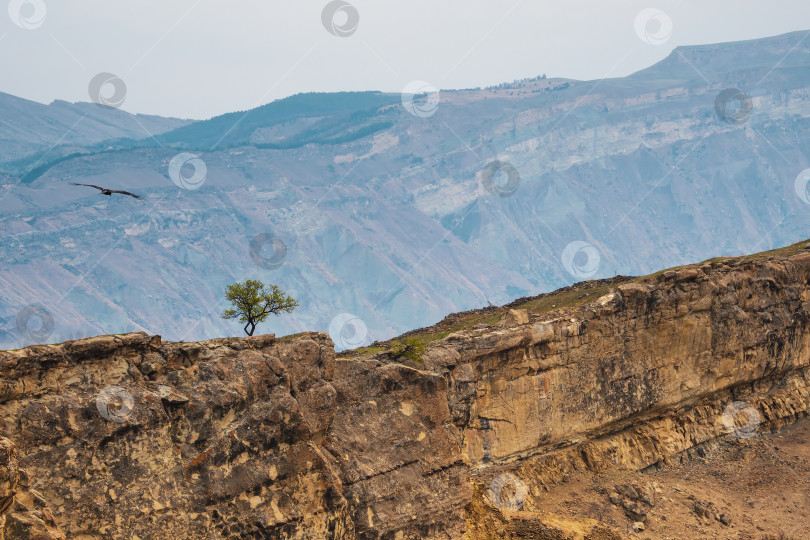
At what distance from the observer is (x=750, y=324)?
53.8 metres

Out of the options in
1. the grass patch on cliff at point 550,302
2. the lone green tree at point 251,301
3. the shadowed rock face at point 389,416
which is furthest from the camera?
the grass patch on cliff at point 550,302

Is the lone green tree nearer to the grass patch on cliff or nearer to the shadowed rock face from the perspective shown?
the grass patch on cliff

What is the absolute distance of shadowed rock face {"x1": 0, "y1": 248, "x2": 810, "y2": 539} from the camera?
99.9 feet

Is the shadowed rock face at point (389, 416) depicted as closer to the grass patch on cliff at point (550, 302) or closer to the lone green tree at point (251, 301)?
the grass patch on cliff at point (550, 302)

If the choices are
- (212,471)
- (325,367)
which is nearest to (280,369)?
(325,367)

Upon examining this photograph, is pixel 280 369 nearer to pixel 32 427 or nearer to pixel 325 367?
pixel 325 367

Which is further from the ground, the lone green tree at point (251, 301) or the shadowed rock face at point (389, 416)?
the lone green tree at point (251, 301)

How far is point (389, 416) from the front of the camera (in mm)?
38625

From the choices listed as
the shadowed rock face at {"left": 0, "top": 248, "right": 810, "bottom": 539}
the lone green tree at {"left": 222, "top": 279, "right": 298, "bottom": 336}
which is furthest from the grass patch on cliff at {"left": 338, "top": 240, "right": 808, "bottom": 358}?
the lone green tree at {"left": 222, "top": 279, "right": 298, "bottom": 336}

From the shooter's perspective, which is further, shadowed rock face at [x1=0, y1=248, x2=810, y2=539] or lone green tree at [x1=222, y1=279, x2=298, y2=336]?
lone green tree at [x1=222, y1=279, x2=298, y2=336]

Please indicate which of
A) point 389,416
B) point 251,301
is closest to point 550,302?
point 251,301

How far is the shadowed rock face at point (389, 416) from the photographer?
1199 inches

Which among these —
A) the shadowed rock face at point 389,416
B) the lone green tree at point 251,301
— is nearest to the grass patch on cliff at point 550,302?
the shadowed rock face at point 389,416

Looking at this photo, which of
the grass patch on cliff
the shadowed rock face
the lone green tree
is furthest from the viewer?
the grass patch on cliff
